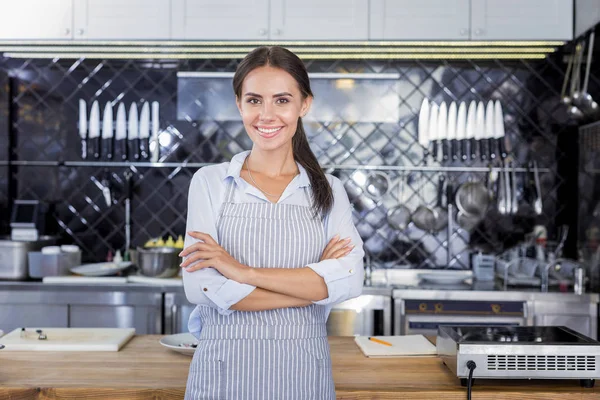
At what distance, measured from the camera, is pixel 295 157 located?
1.81 metres

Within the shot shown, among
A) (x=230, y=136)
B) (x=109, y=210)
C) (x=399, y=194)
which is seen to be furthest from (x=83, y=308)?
(x=399, y=194)

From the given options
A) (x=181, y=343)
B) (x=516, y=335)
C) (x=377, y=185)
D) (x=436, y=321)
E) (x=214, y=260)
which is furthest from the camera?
(x=377, y=185)

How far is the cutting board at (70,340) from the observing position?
2135 mm

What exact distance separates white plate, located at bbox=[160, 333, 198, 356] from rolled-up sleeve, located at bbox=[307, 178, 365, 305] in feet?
2.10

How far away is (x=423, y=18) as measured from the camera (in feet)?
11.9

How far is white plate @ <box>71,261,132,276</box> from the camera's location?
3656 mm

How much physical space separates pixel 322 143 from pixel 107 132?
49.3 inches

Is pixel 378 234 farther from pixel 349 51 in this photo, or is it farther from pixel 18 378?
pixel 18 378

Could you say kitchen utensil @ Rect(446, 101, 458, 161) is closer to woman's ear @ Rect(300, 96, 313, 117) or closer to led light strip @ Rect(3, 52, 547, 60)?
Result: led light strip @ Rect(3, 52, 547, 60)

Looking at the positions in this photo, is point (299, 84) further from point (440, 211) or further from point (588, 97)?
point (440, 211)

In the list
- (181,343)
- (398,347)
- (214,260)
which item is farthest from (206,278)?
(398,347)

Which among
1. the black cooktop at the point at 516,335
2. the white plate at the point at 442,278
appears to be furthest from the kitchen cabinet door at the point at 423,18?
the black cooktop at the point at 516,335

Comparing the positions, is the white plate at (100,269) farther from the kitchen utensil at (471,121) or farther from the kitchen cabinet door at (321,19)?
the kitchen utensil at (471,121)

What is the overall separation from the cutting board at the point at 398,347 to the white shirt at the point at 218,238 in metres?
0.50
